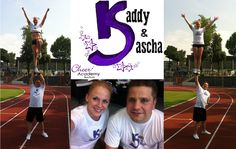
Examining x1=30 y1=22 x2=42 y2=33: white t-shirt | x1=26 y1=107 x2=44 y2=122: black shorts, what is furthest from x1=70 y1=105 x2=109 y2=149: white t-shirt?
x1=30 y1=22 x2=42 y2=33: white t-shirt

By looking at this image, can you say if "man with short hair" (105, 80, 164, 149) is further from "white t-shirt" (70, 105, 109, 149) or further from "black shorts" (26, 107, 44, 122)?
"black shorts" (26, 107, 44, 122)

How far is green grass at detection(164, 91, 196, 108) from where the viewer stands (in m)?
3.38

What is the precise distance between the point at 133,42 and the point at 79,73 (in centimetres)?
51

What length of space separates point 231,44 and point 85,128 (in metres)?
1.57

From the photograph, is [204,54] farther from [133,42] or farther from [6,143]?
[6,143]

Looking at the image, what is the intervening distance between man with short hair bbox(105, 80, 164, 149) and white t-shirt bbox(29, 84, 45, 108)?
0.68m

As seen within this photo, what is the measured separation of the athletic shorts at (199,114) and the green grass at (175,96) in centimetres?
14

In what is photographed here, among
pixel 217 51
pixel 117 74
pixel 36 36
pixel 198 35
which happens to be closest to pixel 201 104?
pixel 217 51

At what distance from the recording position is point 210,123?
328 centimetres

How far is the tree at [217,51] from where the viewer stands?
337cm

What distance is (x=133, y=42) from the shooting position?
301 centimetres

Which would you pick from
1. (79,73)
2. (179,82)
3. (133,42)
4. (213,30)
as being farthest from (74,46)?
(213,30)

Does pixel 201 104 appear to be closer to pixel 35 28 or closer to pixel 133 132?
pixel 133 132

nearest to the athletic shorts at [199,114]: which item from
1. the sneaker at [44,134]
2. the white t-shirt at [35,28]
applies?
the sneaker at [44,134]
